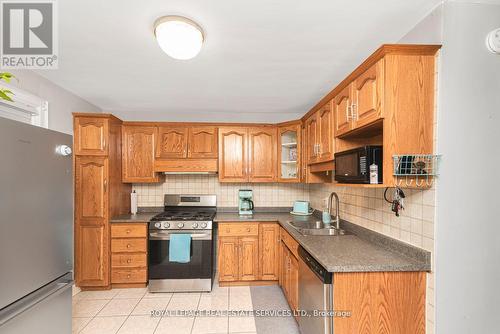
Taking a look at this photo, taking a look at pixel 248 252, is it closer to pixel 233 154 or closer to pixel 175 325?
pixel 175 325

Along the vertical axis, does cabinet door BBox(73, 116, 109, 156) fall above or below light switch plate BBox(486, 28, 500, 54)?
below

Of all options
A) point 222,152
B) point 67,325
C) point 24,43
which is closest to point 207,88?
point 222,152

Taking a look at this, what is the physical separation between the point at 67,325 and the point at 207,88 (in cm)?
231

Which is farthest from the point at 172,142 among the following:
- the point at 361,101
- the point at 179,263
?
the point at 361,101

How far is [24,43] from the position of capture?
1.78 metres

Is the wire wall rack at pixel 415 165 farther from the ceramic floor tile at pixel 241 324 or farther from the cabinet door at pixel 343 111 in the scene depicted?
the ceramic floor tile at pixel 241 324

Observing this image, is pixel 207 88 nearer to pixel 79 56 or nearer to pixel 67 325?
pixel 79 56

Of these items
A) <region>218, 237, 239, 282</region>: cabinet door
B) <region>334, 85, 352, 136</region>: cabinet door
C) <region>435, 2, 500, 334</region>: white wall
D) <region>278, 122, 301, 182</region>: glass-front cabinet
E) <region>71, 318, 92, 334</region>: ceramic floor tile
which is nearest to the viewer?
<region>435, 2, 500, 334</region>: white wall

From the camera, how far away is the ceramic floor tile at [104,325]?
226cm

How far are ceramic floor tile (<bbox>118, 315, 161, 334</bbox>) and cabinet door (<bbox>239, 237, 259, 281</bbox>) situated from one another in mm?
1101

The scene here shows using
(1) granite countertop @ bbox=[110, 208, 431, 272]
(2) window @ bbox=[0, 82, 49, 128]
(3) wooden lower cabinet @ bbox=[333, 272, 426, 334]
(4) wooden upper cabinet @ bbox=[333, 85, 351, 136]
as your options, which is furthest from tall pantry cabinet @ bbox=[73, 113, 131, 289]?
(3) wooden lower cabinet @ bbox=[333, 272, 426, 334]

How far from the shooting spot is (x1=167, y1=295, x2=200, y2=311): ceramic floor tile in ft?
8.64

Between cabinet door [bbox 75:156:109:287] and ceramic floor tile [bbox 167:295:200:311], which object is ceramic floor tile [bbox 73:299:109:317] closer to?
cabinet door [bbox 75:156:109:287]

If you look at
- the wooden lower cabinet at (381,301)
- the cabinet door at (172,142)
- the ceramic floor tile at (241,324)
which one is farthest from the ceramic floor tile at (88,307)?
the wooden lower cabinet at (381,301)
